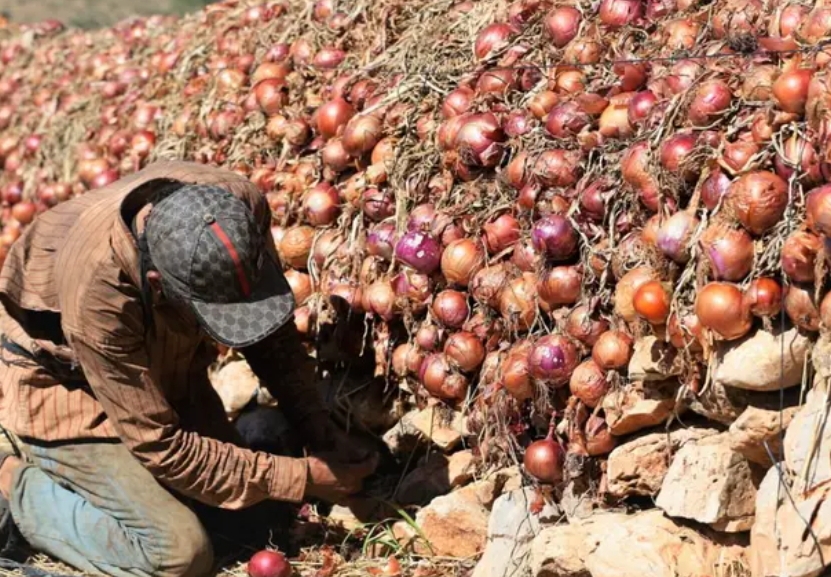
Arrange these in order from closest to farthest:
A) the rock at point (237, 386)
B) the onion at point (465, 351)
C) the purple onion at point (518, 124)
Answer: the onion at point (465, 351) → the purple onion at point (518, 124) → the rock at point (237, 386)

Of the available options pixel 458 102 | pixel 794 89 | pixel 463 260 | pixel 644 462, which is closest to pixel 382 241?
pixel 463 260

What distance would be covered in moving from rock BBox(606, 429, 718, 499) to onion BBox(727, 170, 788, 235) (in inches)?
19.8

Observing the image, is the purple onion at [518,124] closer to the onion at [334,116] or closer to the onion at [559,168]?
the onion at [559,168]

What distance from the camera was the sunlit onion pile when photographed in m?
2.56

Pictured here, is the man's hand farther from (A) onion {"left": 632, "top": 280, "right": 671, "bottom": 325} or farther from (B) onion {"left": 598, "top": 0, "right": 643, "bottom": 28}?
(B) onion {"left": 598, "top": 0, "right": 643, "bottom": 28}

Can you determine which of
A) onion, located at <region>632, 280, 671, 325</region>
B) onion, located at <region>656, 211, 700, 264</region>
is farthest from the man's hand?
onion, located at <region>656, 211, 700, 264</region>

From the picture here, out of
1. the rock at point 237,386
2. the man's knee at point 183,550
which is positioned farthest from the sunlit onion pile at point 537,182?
the man's knee at point 183,550

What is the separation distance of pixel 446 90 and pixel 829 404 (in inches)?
65.8

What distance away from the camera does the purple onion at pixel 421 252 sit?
127 inches

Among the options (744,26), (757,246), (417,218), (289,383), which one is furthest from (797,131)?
(289,383)

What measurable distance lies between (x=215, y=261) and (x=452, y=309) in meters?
0.86

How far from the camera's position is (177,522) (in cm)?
308

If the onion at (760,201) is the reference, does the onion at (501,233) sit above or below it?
below

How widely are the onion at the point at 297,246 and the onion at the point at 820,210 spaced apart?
5.59ft
